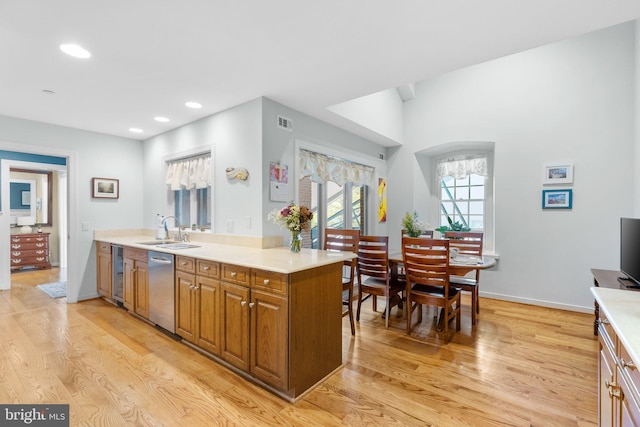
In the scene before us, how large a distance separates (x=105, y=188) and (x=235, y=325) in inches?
137

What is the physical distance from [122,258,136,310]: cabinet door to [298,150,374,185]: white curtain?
7.28ft

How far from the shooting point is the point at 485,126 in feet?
14.5

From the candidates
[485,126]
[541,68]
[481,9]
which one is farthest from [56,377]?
[541,68]

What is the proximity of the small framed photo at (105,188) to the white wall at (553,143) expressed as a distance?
5.01 m

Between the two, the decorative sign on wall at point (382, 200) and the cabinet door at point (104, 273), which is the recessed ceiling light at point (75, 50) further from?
the decorative sign on wall at point (382, 200)

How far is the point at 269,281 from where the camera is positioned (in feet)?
6.71

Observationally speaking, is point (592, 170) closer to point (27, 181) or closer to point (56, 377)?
point (56, 377)

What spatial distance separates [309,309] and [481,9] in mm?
2159

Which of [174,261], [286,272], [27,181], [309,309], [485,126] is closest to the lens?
[286,272]

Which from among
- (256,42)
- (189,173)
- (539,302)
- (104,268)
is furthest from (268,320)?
(539,302)

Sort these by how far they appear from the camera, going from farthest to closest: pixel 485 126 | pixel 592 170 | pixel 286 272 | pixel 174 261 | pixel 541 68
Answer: pixel 485 126, pixel 541 68, pixel 592 170, pixel 174 261, pixel 286 272

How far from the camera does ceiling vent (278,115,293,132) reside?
129 inches

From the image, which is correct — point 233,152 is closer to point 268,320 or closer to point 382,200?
point 268,320

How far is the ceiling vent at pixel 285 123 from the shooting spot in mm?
3274
